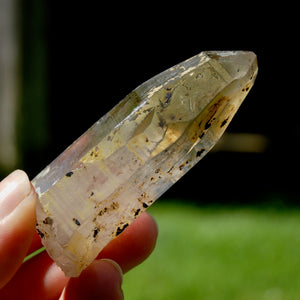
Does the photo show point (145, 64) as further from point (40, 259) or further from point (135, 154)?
point (135, 154)

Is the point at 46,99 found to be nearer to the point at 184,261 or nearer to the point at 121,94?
the point at 121,94

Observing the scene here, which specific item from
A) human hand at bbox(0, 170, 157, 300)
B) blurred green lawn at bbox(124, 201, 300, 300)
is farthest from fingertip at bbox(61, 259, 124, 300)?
blurred green lawn at bbox(124, 201, 300, 300)

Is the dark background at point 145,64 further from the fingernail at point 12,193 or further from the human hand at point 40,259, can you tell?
the fingernail at point 12,193

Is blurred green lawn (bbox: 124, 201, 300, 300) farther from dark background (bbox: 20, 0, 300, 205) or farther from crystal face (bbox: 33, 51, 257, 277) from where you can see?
crystal face (bbox: 33, 51, 257, 277)

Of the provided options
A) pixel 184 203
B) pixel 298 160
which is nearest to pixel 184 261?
pixel 184 203

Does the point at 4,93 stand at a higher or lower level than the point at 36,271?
lower

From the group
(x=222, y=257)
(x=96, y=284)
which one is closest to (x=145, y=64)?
(x=222, y=257)
